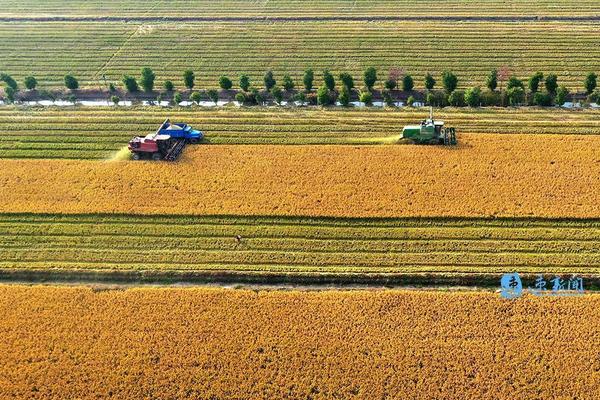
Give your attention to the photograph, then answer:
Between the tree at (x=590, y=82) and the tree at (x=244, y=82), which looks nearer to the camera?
the tree at (x=590, y=82)

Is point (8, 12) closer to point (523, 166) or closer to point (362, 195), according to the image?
point (362, 195)

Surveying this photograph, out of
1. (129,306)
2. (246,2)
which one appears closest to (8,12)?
(246,2)

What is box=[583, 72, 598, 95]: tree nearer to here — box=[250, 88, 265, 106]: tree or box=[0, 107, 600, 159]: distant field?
box=[0, 107, 600, 159]: distant field

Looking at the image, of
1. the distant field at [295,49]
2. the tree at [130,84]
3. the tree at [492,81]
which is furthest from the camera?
the distant field at [295,49]

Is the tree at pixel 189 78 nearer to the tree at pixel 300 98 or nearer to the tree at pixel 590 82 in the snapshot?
the tree at pixel 300 98

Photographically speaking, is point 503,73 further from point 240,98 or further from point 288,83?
point 240,98

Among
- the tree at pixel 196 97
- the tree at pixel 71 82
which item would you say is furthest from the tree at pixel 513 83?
the tree at pixel 71 82

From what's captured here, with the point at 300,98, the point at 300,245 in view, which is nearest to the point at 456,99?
the point at 300,98
